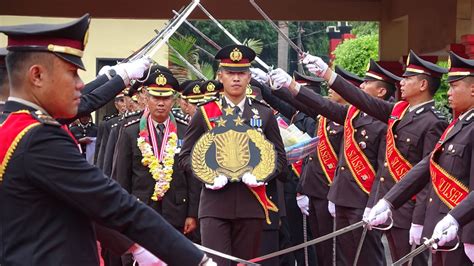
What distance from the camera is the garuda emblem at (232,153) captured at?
8195mm

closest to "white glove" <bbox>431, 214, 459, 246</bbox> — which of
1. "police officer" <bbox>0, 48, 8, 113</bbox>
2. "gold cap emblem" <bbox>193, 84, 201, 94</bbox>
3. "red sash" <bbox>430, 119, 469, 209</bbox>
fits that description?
"red sash" <bbox>430, 119, 469, 209</bbox>

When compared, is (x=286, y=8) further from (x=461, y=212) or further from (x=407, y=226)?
(x=461, y=212)

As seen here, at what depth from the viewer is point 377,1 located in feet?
64.2

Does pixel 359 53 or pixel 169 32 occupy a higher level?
pixel 169 32

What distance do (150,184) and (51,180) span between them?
5.19 m

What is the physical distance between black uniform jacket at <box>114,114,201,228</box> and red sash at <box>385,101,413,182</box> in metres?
1.70

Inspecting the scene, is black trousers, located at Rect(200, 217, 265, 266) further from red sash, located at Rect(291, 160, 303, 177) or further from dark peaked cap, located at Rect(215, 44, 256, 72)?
red sash, located at Rect(291, 160, 303, 177)

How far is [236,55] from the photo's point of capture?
28.2 feet

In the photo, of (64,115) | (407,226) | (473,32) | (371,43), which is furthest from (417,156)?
(371,43)

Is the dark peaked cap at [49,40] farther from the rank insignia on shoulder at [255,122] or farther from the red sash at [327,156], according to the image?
the red sash at [327,156]

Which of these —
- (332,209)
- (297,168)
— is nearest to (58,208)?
(332,209)

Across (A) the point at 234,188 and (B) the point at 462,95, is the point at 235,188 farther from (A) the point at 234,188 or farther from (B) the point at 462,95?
(B) the point at 462,95

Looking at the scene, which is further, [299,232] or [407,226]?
[299,232]

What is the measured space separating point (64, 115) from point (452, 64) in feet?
13.1
